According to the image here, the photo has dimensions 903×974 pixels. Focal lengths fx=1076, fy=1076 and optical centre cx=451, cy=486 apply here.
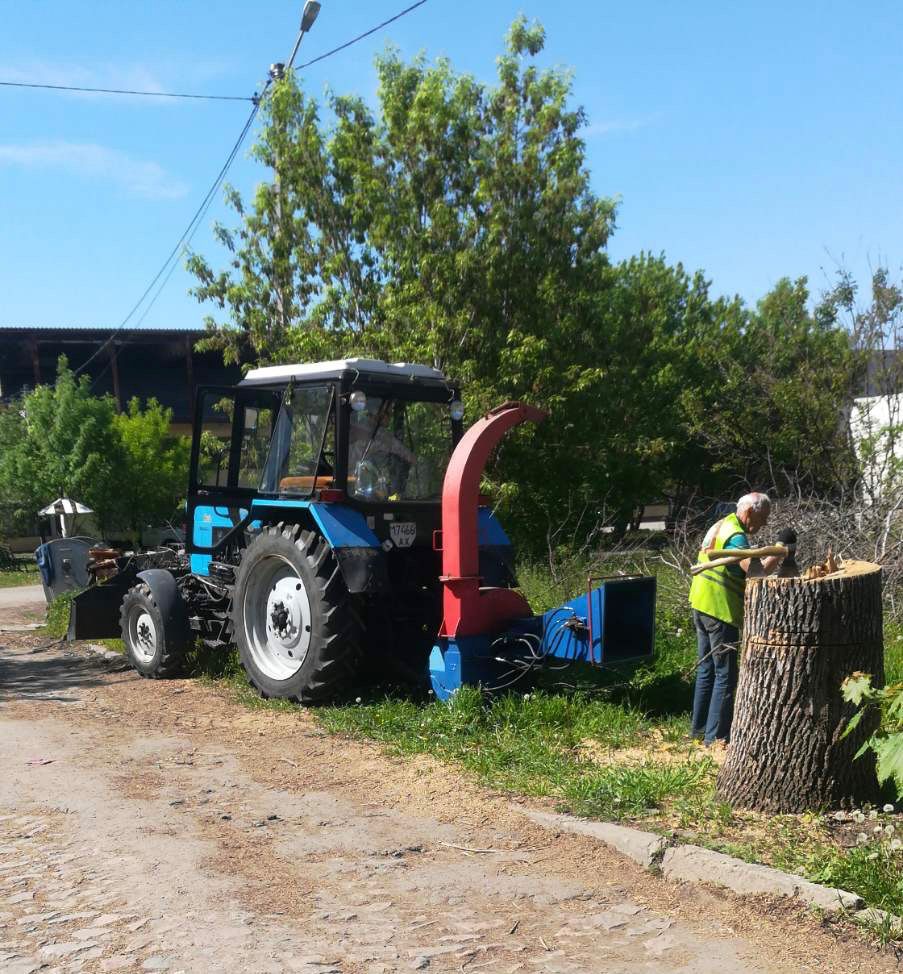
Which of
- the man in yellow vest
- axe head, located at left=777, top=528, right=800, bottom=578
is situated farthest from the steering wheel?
axe head, located at left=777, top=528, right=800, bottom=578

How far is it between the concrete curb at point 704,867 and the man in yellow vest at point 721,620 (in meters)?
1.63

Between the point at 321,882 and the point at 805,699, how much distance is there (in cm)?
250

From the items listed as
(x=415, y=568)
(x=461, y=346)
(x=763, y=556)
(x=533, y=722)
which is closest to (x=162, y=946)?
(x=533, y=722)

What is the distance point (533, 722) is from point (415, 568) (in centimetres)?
191

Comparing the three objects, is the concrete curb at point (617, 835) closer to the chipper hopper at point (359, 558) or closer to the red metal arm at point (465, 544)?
the chipper hopper at point (359, 558)

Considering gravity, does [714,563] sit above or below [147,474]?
below

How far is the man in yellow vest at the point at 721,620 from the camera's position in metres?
6.70

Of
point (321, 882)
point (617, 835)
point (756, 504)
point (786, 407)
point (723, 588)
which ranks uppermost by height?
point (786, 407)

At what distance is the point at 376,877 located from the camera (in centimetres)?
491

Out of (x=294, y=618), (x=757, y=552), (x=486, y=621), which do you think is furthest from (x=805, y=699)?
(x=294, y=618)

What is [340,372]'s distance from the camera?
27.7 feet

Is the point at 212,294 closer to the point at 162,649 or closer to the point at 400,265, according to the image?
the point at 400,265

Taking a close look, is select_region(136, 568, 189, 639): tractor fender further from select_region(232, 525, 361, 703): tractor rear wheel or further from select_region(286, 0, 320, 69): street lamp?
select_region(286, 0, 320, 69): street lamp

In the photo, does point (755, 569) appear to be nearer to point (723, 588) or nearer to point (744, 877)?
point (723, 588)
